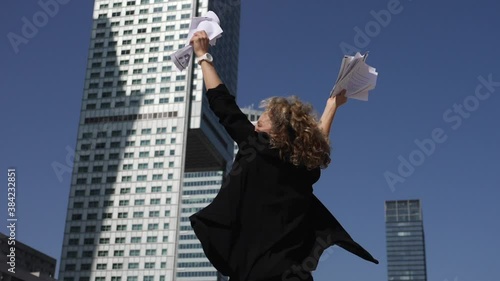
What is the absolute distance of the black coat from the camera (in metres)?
3.59

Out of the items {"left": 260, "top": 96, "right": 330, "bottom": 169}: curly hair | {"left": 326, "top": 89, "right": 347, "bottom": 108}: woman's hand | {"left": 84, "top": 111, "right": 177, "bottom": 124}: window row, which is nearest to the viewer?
{"left": 260, "top": 96, "right": 330, "bottom": 169}: curly hair

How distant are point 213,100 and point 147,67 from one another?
120211 millimetres

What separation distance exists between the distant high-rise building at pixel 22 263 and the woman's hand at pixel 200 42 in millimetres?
61761

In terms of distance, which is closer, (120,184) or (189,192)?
(120,184)

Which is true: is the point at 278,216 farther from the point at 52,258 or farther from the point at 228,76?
the point at 228,76

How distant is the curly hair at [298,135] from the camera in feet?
12.6

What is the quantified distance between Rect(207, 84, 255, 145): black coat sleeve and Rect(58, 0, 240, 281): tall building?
10848cm

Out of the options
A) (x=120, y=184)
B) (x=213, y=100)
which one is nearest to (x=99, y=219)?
(x=120, y=184)

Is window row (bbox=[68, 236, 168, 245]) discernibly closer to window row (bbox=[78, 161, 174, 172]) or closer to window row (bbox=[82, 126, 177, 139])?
window row (bbox=[78, 161, 174, 172])

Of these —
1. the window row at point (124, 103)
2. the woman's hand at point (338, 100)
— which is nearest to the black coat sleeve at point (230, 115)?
the woman's hand at point (338, 100)

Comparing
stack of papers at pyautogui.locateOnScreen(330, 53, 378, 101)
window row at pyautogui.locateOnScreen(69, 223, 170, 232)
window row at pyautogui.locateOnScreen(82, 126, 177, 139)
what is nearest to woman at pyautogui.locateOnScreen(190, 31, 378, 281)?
stack of papers at pyautogui.locateOnScreen(330, 53, 378, 101)

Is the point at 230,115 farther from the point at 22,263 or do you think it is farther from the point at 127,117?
the point at 127,117

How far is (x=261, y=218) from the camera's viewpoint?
369 centimetres

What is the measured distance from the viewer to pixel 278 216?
372cm
